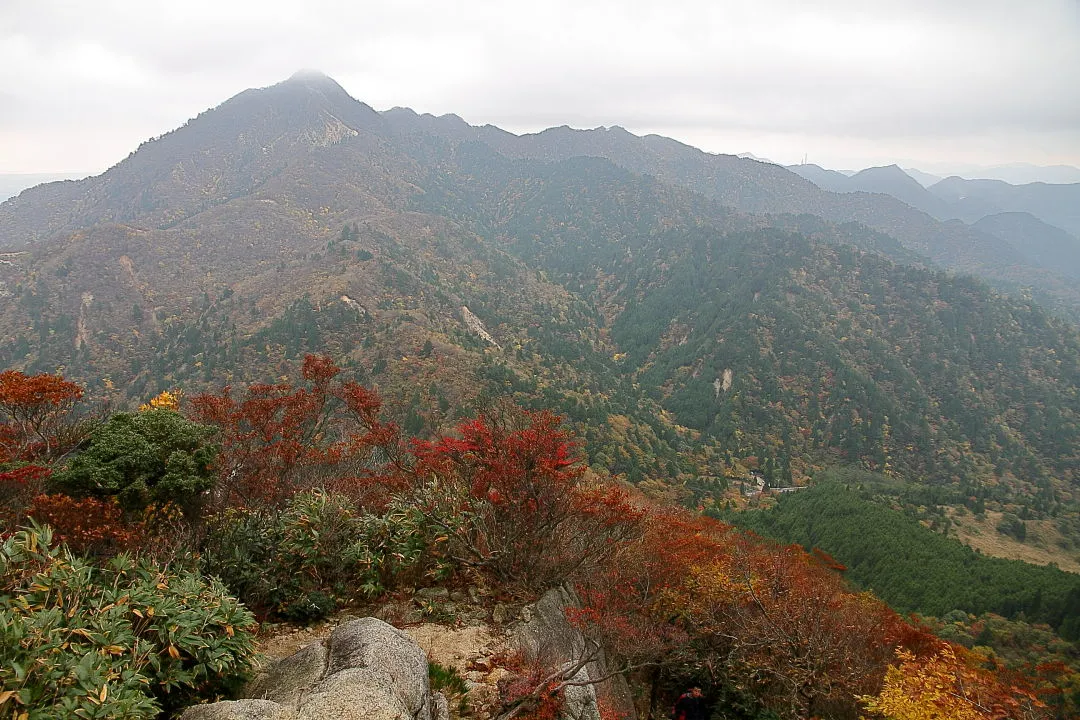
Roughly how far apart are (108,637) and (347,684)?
9.59ft

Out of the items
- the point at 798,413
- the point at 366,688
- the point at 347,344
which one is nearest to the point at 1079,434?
the point at 798,413

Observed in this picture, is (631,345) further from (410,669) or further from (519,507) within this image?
(410,669)

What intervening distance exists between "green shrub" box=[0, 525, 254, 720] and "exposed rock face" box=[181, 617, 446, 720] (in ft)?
2.00

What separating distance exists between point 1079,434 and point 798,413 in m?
59.9

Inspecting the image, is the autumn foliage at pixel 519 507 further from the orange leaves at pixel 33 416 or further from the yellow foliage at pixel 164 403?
the yellow foliage at pixel 164 403

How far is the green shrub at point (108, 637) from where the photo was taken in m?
4.95

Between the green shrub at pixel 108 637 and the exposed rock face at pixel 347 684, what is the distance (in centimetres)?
61

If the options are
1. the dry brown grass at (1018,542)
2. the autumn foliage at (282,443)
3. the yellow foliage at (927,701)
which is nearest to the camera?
the yellow foliage at (927,701)

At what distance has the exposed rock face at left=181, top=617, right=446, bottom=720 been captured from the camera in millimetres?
6512

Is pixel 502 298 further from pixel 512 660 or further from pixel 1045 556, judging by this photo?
pixel 512 660

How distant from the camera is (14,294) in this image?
4262 inches

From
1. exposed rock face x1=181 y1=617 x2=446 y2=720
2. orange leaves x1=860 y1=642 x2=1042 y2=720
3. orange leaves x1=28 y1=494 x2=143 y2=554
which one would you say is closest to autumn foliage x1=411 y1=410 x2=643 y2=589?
exposed rock face x1=181 y1=617 x2=446 y2=720

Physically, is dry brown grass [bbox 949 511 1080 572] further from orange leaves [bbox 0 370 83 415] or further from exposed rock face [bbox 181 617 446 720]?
orange leaves [bbox 0 370 83 415]

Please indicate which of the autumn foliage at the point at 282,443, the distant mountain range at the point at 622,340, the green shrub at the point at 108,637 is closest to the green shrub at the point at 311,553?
the autumn foliage at the point at 282,443
